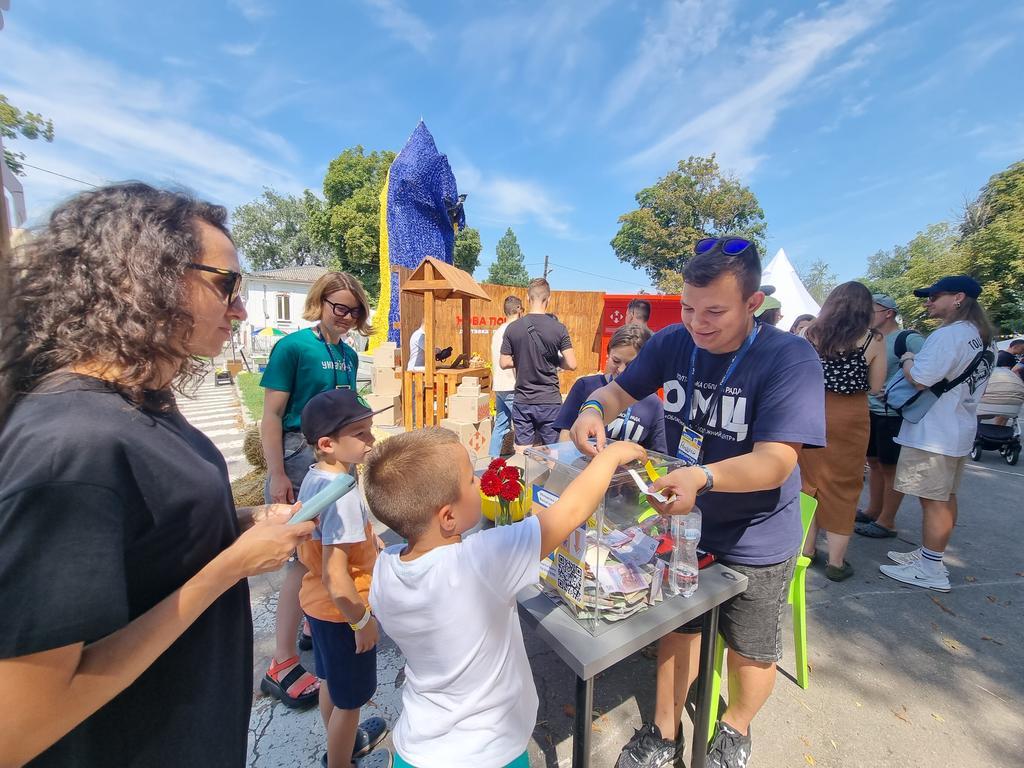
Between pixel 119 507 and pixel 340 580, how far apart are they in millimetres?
1015

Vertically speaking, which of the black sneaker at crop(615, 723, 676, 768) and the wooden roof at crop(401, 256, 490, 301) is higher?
the wooden roof at crop(401, 256, 490, 301)

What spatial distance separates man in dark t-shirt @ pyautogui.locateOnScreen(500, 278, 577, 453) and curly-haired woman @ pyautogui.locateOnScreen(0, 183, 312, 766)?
370 cm

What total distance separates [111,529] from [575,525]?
0.99 meters

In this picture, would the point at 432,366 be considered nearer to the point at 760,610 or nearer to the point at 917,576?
the point at 760,610

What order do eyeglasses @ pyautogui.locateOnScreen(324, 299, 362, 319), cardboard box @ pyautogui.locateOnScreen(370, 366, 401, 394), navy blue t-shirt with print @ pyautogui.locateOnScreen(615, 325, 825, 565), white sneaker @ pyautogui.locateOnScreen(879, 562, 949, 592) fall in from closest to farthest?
navy blue t-shirt with print @ pyautogui.locateOnScreen(615, 325, 825, 565) → eyeglasses @ pyautogui.locateOnScreen(324, 299, 362, 319) → white sneaker @ pyautogui.locateOnScreen(879, 562, 949, 592) → cardboard box @ pyautogui.locateOnScreen(370, 366, 401, 394)

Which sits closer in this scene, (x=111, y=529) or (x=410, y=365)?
(x=111, y=529)

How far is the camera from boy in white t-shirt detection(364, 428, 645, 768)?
1.18 m

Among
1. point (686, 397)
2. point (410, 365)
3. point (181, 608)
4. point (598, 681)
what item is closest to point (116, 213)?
point (181, 608)

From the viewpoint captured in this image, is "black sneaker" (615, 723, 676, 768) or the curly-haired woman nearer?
the curly-haired woman

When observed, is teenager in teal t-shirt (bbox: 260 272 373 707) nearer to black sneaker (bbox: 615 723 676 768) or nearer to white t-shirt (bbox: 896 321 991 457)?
black sneaker (bbox: 615 723 676 768)

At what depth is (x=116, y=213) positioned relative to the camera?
2.97 feet

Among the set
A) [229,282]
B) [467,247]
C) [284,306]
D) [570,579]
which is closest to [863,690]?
[570,579]

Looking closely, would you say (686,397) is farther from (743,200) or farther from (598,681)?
(743,200)

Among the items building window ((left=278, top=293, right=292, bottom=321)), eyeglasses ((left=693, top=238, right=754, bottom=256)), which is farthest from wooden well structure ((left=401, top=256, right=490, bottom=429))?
building window ((left=278, top=293, right=292, bottom=321))
